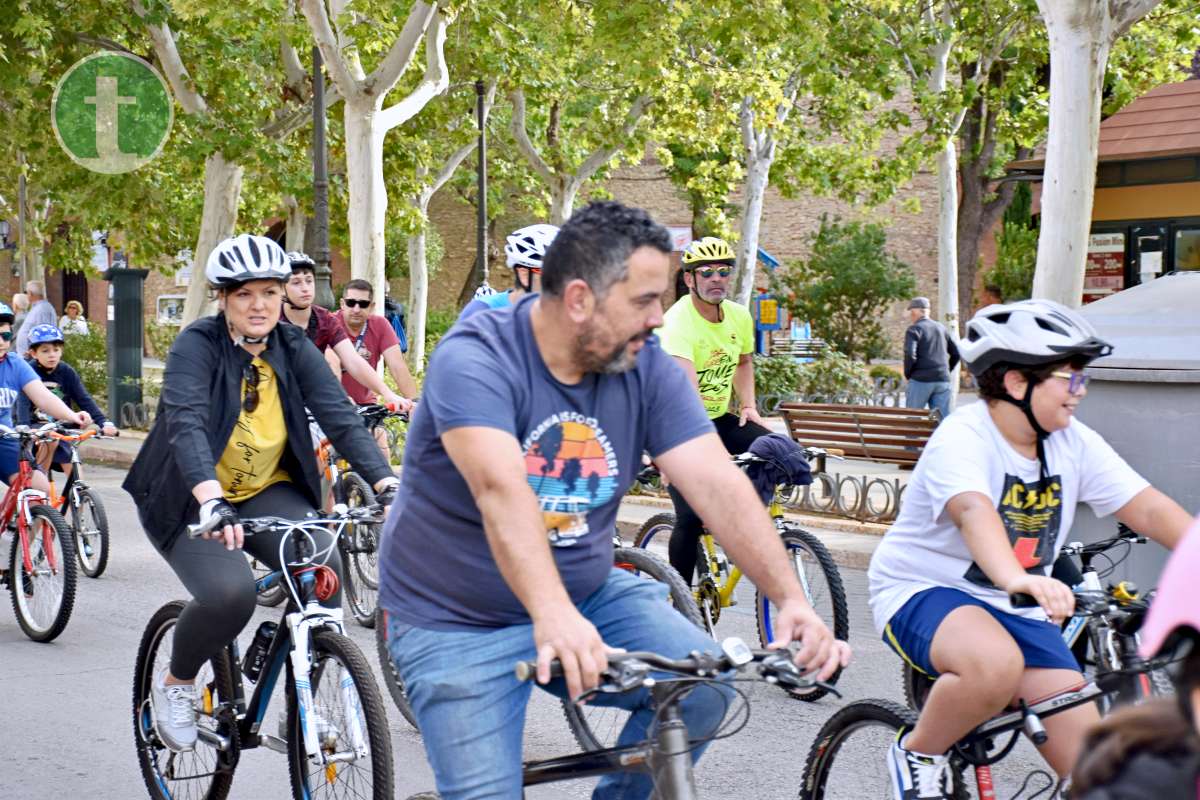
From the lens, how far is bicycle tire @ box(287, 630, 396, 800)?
4.32 metres

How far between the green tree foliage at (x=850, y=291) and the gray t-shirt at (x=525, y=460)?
30001 millimetres

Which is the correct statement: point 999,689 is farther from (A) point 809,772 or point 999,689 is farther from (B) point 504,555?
(B) point 504,555

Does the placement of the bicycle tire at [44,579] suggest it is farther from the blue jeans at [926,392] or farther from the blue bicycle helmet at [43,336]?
the blue jeans at [926,392]

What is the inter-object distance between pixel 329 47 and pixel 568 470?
15.3 m

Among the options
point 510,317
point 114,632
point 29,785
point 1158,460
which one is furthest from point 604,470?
point 114,632

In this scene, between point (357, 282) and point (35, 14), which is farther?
point (35, 14)

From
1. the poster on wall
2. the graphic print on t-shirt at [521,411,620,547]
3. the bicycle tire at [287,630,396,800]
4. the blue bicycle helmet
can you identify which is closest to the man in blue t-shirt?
the graphic print on t-shirt at [521,411,620,547]

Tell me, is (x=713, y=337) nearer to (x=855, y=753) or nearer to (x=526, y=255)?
(x=526, y=255)

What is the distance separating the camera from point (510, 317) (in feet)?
10.7

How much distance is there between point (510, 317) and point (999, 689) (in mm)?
1350

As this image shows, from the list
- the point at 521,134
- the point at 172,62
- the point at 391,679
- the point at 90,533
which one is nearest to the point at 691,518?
the point at 391,679

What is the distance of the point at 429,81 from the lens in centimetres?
1927

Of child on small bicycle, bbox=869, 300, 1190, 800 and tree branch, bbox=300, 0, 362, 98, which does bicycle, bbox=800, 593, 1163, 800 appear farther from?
tree branch, bbox=300, 0, 362, 98

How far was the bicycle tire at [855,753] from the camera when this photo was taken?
12.5 ft
